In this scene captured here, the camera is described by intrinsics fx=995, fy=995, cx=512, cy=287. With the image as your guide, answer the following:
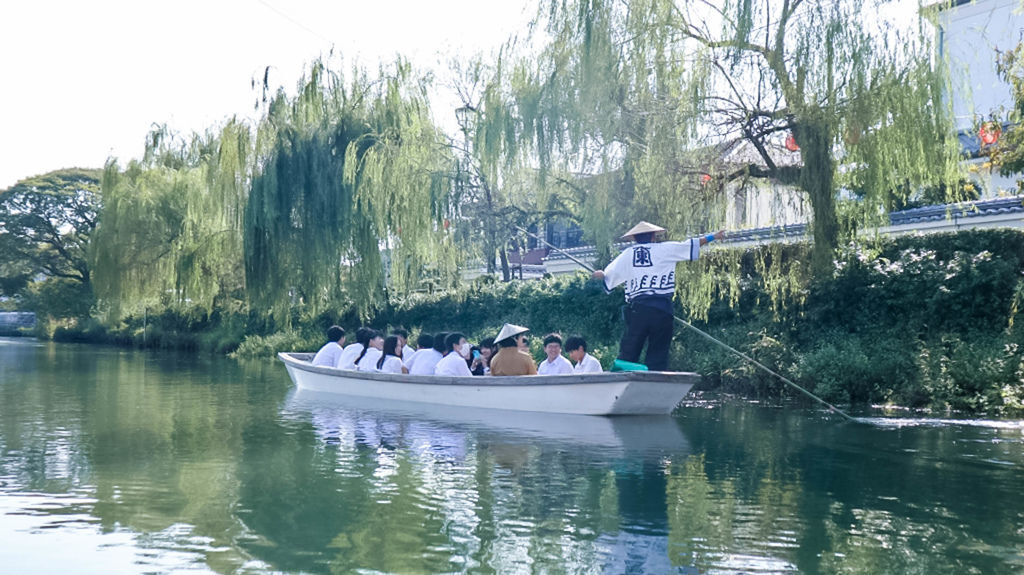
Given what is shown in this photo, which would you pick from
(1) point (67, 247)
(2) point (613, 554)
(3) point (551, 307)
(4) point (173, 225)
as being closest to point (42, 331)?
(1) point (67, 247)

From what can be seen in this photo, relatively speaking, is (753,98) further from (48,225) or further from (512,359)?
(48,225)

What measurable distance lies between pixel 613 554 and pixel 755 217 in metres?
9.59

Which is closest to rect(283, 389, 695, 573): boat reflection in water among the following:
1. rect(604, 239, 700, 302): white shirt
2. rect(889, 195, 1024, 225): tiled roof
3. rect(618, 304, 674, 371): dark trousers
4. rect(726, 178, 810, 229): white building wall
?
rect(618, 304, 674, 371): dark trousers

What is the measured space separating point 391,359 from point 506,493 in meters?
7.07

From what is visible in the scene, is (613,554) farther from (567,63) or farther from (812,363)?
(567,63)

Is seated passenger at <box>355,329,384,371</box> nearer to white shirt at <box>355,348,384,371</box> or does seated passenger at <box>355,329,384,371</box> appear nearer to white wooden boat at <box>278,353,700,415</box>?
white shirt at <box>355,348,384,371</box>

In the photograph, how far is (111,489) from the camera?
6.97 m

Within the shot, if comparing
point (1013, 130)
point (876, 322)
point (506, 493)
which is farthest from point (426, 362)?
point (1013, 130)

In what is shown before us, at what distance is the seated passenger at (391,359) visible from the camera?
1373 cm

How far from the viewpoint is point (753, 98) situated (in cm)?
1308

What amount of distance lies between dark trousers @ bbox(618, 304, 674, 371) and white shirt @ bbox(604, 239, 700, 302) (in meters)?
0.22

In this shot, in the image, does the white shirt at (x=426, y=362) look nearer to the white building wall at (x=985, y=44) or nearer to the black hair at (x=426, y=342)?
the black hair at (x=426, y=342)

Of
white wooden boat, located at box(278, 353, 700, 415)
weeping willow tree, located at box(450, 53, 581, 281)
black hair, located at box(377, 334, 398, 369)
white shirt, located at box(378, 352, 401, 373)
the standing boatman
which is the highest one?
weeping willow tree, located at box(450, 53, 581, 281)

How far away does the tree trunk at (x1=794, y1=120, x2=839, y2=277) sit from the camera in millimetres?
12555
